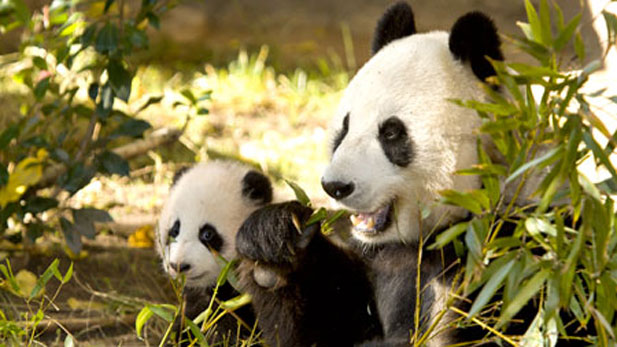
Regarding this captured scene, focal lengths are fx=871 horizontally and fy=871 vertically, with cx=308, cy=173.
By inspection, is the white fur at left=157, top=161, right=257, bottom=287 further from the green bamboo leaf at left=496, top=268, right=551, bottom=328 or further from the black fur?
the green bamboo leaf at left=496, top=268, right=551, bottom=328

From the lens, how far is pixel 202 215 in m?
3.61

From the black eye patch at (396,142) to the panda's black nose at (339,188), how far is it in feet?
0.58

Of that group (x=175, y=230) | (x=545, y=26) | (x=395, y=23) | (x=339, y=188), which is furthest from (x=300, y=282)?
(x=545, y=26)

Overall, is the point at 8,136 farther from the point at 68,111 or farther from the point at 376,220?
the point at 376,220

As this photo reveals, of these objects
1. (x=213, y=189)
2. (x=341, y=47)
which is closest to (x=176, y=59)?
(x=341, y=47)

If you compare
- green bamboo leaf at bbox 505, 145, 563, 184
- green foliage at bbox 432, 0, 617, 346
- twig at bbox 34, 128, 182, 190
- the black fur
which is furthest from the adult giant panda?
twig at bbox 34, 128, 182, 190

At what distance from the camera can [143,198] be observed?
510cm

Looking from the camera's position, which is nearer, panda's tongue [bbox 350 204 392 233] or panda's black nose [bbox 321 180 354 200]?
panda's black nose [bbox 321 180 354 200]

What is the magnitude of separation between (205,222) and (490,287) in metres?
1.77

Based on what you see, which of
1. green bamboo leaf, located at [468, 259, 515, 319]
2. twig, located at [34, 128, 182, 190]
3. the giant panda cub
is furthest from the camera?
twig, located at [34, 128, 182, 190]

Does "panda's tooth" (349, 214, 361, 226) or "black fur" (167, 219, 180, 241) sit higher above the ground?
"panda's tooth" (349, 214, 361, 226)

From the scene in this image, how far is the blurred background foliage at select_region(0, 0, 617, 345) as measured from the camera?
81.0 inches

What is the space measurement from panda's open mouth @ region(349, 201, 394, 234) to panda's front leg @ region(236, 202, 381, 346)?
0.52 ft

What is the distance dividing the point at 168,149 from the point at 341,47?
2.46m
